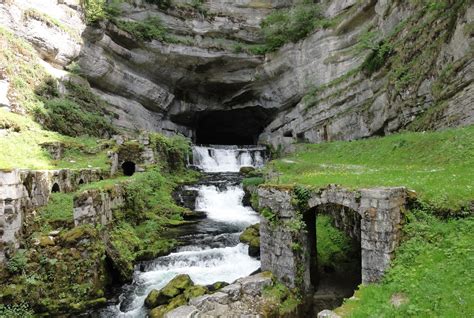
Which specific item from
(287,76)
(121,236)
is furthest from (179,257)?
(287,76)

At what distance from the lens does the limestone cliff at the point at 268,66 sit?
16359 millimetres

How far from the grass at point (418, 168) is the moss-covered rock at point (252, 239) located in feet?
9.14

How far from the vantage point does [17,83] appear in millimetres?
20719

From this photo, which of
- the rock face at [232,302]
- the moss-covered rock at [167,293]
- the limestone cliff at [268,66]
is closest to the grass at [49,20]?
the limestone cliff at [268,66]

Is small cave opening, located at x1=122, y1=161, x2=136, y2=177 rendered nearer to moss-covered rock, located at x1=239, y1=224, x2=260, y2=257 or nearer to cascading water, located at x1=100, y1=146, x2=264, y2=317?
cascading water, located at x1=100, y1=146, x2=264, y2=317

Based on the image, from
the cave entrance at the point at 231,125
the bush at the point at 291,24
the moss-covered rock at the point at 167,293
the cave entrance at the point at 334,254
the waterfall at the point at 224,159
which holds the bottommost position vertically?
the moss-covered rock at the point at 167,293

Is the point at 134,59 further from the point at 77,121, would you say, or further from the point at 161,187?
the point at 161,187

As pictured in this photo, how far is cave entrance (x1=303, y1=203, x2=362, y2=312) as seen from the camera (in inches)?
395

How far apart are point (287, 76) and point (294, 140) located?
8449 millimetres

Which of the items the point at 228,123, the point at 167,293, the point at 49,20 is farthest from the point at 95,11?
the point at 167,293

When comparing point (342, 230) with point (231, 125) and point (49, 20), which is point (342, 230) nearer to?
point (49, 20)

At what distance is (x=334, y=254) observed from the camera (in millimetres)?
11883

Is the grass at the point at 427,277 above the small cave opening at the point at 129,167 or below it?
below

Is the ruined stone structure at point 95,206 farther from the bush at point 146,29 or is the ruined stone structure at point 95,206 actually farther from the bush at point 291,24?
the bush at point 291,24
